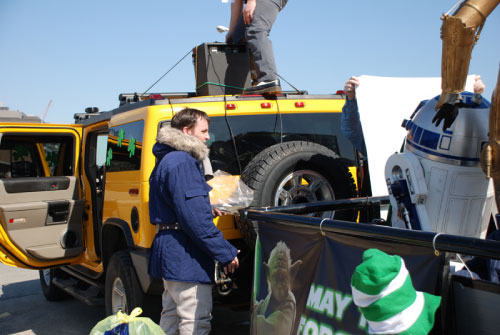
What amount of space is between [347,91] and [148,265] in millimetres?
1945

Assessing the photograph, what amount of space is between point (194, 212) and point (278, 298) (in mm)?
727

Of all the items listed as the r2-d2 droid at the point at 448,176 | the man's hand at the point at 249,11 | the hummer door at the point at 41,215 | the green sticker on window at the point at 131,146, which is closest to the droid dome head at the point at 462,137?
the r2-d2 droid at the point at 448,176

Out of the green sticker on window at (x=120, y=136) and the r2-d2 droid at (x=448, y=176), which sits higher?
the green sticker on window at (x=120, y=136)

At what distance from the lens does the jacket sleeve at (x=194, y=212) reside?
2.89 meters

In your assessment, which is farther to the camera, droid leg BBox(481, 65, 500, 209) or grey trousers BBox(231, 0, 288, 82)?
grey trousers BBox(231, 0, 288, 82)

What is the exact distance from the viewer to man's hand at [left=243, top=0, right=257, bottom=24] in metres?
4.55

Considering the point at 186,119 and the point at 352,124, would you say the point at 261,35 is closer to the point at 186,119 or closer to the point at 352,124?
the point at 352,124

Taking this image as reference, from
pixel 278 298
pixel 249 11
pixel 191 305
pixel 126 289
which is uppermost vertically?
pixel 249 11

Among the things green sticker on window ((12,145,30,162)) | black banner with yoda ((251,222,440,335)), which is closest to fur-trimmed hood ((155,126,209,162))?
black banner with yoda ((251,222,440,335))

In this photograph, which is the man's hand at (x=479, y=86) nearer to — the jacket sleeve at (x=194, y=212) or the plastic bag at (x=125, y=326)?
the jacket sleeve at (x=194, y=212)

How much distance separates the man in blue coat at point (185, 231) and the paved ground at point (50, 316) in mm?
1034

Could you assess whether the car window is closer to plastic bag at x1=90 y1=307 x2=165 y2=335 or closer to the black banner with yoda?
plastic bag at x1=90 y1=307 x2=165 y2=335

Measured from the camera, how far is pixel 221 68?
4.77m

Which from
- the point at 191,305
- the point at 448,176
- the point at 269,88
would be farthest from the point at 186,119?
the point at 448,176
